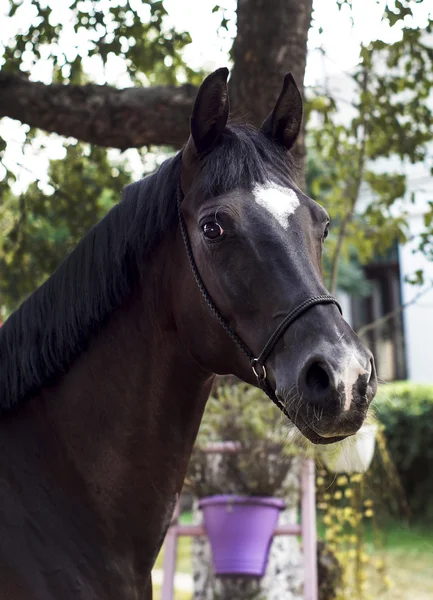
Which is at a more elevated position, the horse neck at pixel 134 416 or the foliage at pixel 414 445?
the horse neck at pixel 134 416

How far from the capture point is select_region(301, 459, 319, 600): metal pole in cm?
388

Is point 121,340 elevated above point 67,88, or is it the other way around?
point 67,88

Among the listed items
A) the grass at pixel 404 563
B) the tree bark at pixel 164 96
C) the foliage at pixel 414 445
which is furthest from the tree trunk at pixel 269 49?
the foliage at pixel 414 445

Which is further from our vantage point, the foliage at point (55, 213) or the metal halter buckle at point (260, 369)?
the foliage at point (55, 213)

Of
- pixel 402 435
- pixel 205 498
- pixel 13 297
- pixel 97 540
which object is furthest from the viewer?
pixel 402 435

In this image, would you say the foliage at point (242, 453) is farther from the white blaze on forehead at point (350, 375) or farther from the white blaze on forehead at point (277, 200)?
the white blaze on forehead at point (350, 375)

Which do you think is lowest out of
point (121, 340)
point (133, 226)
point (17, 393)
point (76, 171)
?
point (17, 393)

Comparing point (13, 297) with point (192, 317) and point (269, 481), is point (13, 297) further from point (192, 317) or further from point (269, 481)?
point (192, 317)

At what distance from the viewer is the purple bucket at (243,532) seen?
3.57 metres

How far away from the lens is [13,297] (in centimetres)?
643

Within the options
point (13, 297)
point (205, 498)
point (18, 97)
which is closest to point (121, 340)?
point (205, 498)

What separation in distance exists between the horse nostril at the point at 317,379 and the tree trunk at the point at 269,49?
105 inches

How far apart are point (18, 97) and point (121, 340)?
283 cm

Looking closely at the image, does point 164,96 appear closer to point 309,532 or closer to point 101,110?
point 101,110
